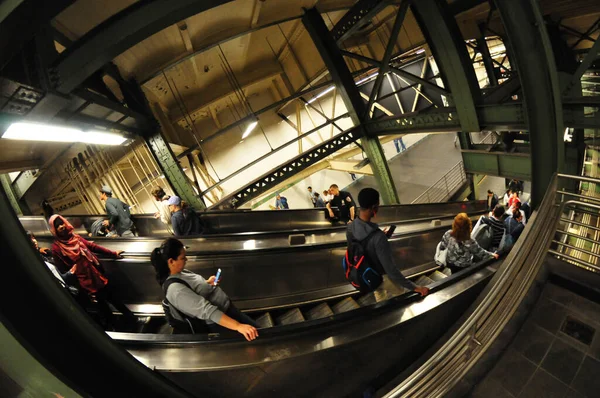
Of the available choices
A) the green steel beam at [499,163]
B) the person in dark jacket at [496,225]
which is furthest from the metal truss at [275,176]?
the person in dark jacket at [496,225]

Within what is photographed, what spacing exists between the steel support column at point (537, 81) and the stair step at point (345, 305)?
11.0ft

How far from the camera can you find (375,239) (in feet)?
7.66

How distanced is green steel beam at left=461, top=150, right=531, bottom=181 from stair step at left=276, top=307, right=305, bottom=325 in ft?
19.2

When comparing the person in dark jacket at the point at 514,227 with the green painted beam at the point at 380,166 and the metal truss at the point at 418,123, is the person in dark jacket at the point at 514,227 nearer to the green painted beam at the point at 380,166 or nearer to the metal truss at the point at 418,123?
the metal truss at the point at 418,123

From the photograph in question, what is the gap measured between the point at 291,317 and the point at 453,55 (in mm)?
5267

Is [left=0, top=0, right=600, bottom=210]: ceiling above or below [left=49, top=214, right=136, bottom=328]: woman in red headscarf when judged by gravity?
above

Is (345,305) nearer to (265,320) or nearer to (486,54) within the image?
(265,320)

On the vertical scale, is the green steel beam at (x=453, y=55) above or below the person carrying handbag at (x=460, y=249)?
above

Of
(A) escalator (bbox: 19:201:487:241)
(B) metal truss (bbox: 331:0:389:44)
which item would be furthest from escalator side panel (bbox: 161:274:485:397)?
(B) metal truss (bbox: 331:0:389:44)

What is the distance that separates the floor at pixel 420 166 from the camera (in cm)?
1653

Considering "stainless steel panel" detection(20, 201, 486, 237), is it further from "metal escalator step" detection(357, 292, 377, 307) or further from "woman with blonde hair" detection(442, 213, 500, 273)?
"woman with blonde hair" detection(442, 213, 500, 273)

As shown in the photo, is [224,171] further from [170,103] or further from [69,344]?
[69,344]

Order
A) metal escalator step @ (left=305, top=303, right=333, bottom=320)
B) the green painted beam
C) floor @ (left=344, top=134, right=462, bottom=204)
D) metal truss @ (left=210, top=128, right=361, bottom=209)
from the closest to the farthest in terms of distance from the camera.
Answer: metal escalator step @ (left=305, top=303, right=333, bottom=320)
metal truss @ (left=210, top=128, right=361, bottom=209)
the green painted beam
floor @ (left=344, top=134, right=462, bottom=204)

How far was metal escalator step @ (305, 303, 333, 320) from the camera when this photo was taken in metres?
3.35
